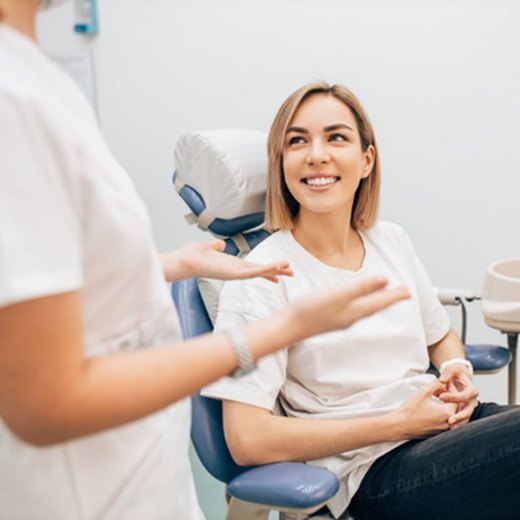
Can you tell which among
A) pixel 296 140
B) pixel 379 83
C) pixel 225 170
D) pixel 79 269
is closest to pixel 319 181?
pixel 296 140

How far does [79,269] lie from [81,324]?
1.8 inches

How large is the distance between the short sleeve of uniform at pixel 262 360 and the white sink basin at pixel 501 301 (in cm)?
59

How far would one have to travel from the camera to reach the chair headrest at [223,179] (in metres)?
1.58

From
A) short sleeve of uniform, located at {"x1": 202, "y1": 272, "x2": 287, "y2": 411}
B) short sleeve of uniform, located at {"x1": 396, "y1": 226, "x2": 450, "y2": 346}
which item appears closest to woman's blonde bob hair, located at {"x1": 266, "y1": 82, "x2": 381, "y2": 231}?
short sleeve of uniform, located at {"x1": 202, "y1": 272, "x2": 287, "y2": 411}

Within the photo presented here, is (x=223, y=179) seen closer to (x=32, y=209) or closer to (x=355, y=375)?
(x=355, y=375)

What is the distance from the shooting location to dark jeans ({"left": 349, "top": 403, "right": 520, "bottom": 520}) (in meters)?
1.25

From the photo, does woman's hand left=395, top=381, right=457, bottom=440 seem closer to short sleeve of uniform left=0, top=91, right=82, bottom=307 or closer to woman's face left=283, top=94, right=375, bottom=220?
woman's face left=283, top=94, right=375, bottom=220

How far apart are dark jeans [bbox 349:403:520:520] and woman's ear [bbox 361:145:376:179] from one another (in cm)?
64

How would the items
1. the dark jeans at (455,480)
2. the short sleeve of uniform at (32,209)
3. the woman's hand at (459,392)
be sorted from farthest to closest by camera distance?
the woman's hand at (459,392) < the dark jeans at (455,480) < the short sleeve of uniform at (32,209)

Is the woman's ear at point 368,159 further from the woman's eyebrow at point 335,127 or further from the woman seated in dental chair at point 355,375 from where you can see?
the woman's eyebrow at point 335,127

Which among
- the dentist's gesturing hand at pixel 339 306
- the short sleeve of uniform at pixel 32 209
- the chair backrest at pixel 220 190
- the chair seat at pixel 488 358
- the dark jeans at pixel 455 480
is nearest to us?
the short sleeve of uniform at pixel 32 209

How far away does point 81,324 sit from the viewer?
21.6 inches

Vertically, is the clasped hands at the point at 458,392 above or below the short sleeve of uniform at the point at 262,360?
below

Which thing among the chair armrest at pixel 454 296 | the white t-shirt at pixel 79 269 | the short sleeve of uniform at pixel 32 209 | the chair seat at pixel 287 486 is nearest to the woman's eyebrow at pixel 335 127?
the chair armrest at pixel 454 296
